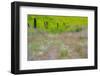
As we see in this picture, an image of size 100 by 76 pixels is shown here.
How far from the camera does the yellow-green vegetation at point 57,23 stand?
4.23ft

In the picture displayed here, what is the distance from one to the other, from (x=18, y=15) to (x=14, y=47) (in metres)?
0.15

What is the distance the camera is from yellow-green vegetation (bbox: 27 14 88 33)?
1290mm

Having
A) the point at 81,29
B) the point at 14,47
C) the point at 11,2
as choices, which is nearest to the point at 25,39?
the point at 14,47

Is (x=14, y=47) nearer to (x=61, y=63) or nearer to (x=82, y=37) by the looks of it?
(x=61, y=63)

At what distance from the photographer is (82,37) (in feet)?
4.60

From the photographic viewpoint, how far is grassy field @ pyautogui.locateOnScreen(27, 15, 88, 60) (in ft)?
4.22

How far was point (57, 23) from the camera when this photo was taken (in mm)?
1335

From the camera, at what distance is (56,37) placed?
1.34 metres

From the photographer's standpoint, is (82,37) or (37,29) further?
(82,37)

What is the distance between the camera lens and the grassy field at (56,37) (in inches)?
50.6

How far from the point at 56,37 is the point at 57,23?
2.9 inches

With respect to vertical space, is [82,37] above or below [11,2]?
below
